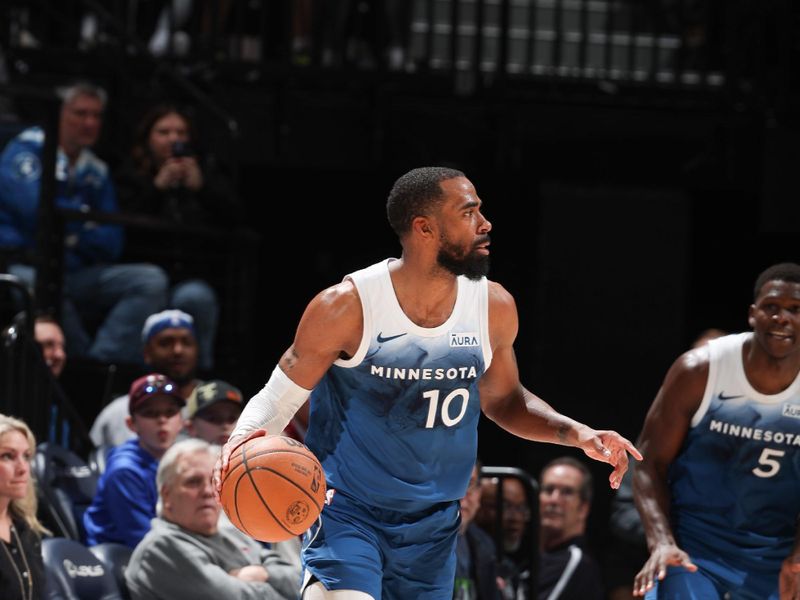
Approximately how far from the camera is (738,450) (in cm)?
557

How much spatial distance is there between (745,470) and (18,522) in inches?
118

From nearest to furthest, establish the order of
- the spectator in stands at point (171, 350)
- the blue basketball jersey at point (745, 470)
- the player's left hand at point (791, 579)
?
1. the player's left hand at point (791, 579)
2. the blue basketball jersey at point (745, 470)
3. the spectator in stands at point (171, 350)

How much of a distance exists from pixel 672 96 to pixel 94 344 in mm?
4442

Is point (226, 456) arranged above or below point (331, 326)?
below

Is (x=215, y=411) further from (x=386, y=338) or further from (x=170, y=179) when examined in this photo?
(x=386, y=338)

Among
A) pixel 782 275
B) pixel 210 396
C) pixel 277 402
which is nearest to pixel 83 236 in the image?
pixel 210 396

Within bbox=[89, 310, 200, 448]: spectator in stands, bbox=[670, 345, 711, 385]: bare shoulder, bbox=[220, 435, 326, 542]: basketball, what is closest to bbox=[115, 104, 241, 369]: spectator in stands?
bbox=[89, 310, 200, 448]: spectator in stands

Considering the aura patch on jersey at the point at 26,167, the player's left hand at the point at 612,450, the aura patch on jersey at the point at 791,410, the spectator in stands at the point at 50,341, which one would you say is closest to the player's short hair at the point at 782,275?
the aura patch on jersey at the point at 791,410

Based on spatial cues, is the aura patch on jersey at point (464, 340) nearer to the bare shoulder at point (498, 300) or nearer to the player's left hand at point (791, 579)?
the bare shoulder at point (498, 300)

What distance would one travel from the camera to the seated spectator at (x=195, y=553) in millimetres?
6121

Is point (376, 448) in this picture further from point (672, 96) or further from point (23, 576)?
point (672, 96)

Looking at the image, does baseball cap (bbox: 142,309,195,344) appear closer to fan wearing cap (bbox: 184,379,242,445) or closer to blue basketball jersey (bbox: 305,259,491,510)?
fan wearing cap (bbox: 184,379,242,445)

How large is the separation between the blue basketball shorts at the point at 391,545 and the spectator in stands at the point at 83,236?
4195 millimetres

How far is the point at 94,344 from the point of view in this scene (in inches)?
347
